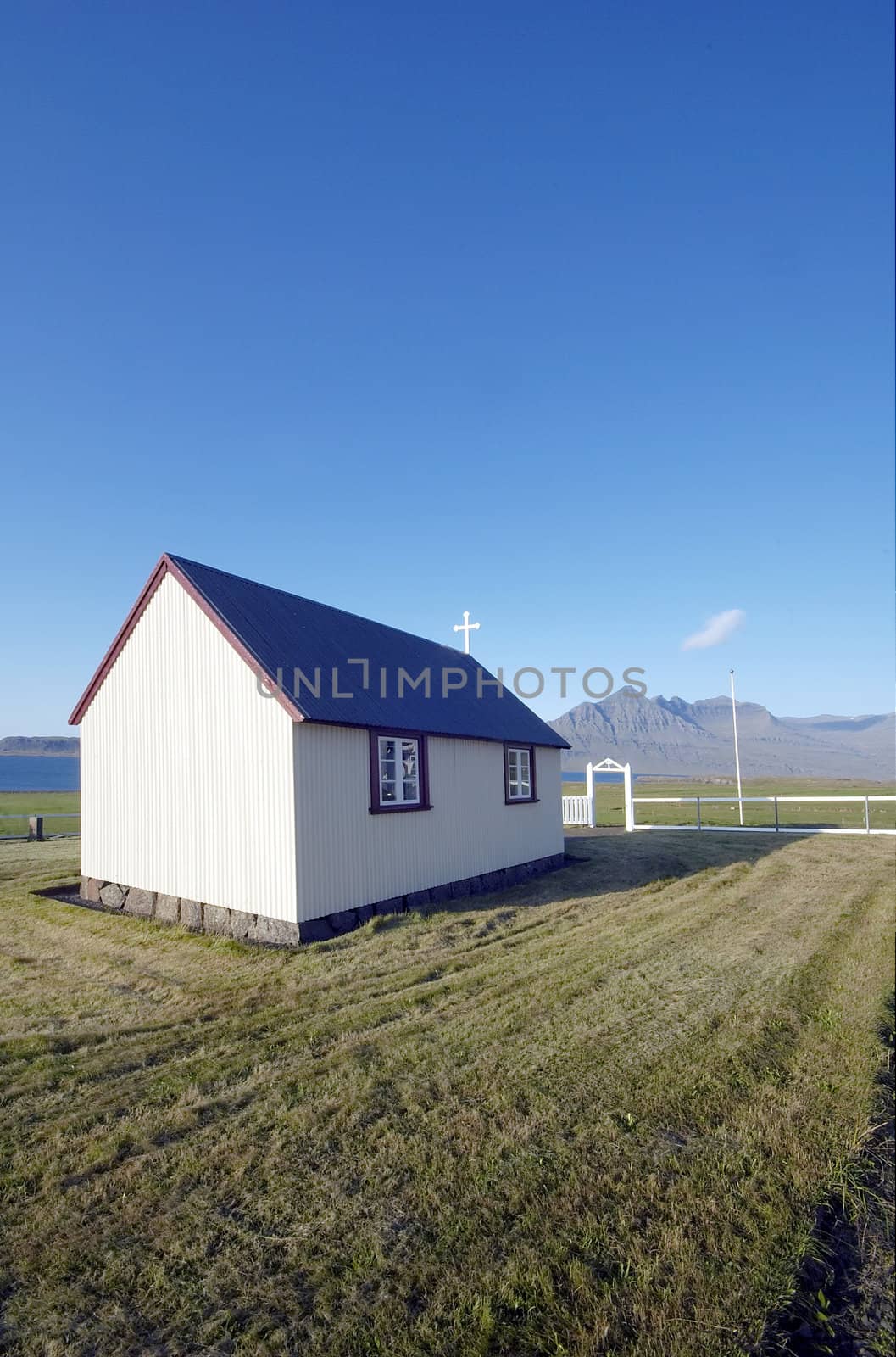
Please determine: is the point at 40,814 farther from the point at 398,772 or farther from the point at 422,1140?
the point at 422,1140

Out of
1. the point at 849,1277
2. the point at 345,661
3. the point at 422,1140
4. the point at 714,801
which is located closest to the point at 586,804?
the point at 714,801

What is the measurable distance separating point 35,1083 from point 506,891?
9947 millimetres

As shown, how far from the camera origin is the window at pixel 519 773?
16041 millimetres

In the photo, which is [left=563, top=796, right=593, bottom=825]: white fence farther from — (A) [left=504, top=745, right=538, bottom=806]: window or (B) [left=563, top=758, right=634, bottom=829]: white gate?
(A) [left=504, top=745, right=538, bottom=806]: window

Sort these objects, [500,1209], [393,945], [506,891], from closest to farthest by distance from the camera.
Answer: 1. [500,1209]
2. [393,945]
3. [506,891]

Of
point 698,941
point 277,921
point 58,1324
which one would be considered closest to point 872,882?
point 698,941

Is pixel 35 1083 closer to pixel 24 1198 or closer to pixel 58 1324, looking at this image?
pixel 24 1198

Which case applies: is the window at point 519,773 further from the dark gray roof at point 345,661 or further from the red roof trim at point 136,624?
the red roof trim at point 136,624

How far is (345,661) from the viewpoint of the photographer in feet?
42.8

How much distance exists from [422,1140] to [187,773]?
7.79 metres

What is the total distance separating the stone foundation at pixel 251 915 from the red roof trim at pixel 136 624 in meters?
2.98

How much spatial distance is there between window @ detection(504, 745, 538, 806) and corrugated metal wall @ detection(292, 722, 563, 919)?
8.2 inches

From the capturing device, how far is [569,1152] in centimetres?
471

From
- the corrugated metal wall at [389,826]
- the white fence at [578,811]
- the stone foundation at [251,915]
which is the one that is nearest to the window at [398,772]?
the corrugated metal wall at [389,826]
